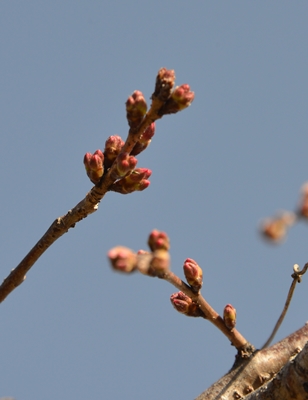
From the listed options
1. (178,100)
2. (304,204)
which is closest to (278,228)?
(304,204)

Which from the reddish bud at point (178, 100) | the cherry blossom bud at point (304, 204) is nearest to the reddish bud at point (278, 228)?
the cherry blossom bud at point (304, 204)

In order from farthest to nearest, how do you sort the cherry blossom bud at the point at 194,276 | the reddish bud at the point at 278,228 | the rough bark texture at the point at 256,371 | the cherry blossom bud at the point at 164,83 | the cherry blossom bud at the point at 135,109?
the rough bark texture at the point at 256,371
the cherry blossom bud at the point at 194,276
the cherry blossom bud at the point at 135,109
the cherry blossom bud at the point at 164,83
the reddish bud at the point at 278,228

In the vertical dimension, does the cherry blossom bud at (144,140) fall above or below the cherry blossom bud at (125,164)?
above

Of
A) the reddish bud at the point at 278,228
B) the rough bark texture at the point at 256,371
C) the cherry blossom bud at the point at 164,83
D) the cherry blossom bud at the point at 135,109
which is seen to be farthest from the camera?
the rough bark texture at the point at 256,371

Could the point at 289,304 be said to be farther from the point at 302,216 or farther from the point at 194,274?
the point at 302,216

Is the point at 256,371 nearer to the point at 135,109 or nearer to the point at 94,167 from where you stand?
the point at 94,167

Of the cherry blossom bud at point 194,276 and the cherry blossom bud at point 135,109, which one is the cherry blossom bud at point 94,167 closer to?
the cherry blossom bud at point 135,109
